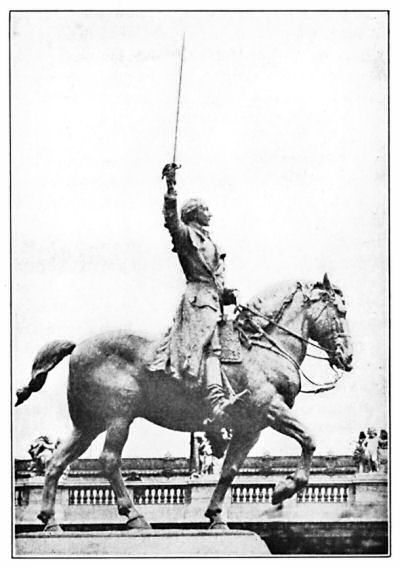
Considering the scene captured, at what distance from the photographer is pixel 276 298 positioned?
469 inches

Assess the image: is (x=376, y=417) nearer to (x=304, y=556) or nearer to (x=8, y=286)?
(x=304, y=556)

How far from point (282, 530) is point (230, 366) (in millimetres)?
1200

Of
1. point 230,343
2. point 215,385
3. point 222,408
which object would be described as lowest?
point 222,408

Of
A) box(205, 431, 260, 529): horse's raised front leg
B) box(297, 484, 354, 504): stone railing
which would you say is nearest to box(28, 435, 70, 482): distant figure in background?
box(205, 431, 260, 529): horse's raised front leg

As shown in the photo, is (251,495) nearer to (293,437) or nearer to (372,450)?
(293,437)

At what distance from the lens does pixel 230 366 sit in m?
11.8

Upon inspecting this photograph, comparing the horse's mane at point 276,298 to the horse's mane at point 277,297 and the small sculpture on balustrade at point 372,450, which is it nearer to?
the horse's mane at point 277,297

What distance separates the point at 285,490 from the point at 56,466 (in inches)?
62.2

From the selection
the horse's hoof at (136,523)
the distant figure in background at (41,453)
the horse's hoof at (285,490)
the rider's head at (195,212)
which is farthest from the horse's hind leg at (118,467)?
the rider's head at (195,212)

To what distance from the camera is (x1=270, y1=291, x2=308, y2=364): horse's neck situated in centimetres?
1188

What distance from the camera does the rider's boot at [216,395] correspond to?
11609 mm

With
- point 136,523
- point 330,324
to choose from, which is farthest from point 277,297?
point 136,523

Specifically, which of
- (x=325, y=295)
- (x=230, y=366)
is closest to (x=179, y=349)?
(x=230, y=366)

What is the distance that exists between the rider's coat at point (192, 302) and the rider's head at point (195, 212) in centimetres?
4
